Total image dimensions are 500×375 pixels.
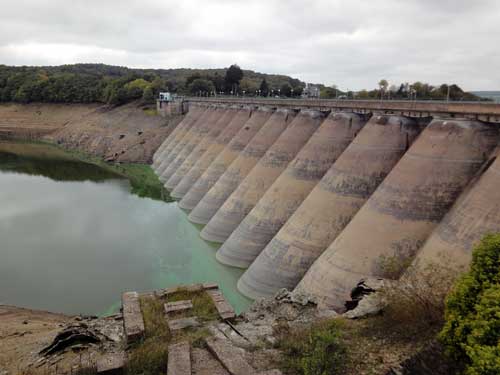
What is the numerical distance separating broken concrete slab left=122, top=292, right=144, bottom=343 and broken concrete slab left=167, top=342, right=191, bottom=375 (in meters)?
1.25

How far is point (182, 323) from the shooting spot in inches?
368

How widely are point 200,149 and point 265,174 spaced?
715 inches

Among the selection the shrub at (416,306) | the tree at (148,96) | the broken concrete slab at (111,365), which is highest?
the tree at (148,96)

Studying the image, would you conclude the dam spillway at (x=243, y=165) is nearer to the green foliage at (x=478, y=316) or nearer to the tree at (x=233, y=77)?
the green foliage at (x=478, y=316)

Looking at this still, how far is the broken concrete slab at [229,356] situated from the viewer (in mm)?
7316

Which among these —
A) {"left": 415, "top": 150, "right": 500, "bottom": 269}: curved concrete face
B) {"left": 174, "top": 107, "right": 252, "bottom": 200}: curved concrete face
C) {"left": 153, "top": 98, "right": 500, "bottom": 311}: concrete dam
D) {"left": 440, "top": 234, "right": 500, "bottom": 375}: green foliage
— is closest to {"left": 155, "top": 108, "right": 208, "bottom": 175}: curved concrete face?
{"left": 174, "top": 107, "right": 252, "bottom": 200}: curved concrete face

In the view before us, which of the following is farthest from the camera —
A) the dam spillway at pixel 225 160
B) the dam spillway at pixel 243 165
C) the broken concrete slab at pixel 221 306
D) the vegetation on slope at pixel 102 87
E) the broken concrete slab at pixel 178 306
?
the vegetation on slope at pixel 102 87

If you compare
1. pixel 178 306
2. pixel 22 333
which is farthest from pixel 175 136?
pixel 178 306

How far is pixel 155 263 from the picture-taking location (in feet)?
74.0

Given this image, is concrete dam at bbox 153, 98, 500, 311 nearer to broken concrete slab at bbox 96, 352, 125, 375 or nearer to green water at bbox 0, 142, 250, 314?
green water at bbox 0, 142, 250, 314

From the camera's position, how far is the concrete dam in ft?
45.2

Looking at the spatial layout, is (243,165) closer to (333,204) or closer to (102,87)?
(333,204)

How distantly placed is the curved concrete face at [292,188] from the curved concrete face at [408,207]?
5.31 metres

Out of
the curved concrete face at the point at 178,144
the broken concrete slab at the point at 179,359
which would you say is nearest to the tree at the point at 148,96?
the curved concrete face at the point at 178,144
